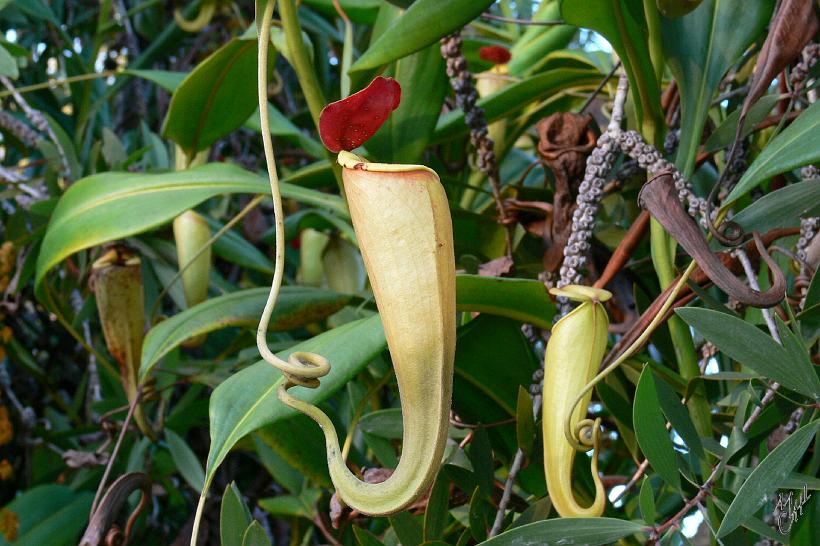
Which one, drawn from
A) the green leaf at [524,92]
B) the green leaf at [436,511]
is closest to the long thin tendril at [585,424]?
the green leaf at [436,511]

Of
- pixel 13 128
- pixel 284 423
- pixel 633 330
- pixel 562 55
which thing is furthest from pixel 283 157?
pixel 633 330

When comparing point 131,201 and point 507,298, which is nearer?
point 507,298

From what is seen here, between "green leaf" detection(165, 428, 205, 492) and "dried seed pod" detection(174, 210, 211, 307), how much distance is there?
0.14 m

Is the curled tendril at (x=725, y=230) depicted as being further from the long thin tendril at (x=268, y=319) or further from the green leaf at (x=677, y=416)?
the long thin tendril at (x=268, y=319)

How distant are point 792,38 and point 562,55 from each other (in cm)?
41

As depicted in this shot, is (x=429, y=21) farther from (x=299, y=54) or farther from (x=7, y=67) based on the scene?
(x=7, y=67)

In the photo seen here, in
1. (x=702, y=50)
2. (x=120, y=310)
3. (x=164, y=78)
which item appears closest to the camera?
(x=702, y=50)

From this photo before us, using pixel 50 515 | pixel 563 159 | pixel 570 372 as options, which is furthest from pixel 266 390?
pixel 50 515

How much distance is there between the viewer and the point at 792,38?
505mm

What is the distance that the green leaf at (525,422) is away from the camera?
1.64ft

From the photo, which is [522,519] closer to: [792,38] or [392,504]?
[392,504]

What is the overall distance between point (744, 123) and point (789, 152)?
10cm

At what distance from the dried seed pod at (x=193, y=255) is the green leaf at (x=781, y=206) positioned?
0.56 metres

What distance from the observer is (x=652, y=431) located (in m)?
0.43
